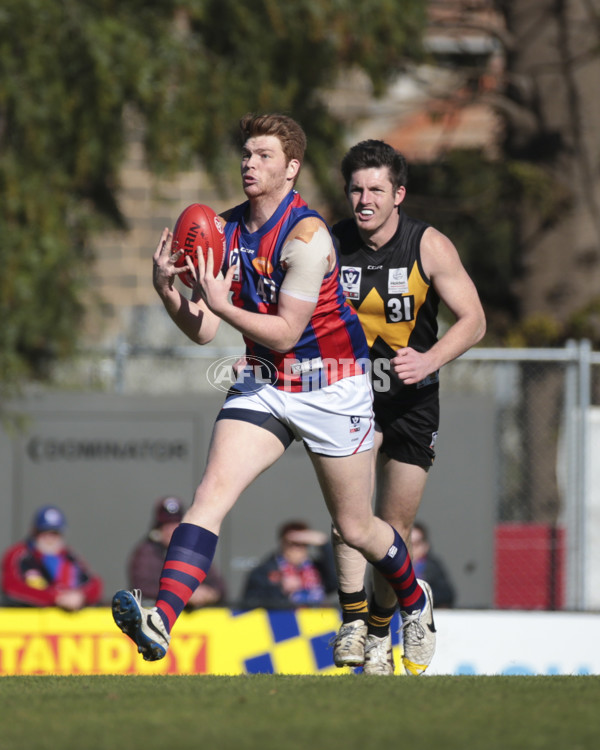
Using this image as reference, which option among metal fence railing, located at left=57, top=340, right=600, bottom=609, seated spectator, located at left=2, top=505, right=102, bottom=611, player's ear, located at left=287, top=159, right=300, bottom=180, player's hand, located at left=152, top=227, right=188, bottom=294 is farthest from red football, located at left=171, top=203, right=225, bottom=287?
metal fence railing, located at left=57, top=340, right=600, bottom=609

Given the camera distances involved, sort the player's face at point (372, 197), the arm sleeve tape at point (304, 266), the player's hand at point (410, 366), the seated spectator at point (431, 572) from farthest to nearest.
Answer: the seated spectator at point (431, 572) < the player's face at point (372, 197) < the player's hand at point (410, 366) < the arm sleeve tape at point (304, 266)

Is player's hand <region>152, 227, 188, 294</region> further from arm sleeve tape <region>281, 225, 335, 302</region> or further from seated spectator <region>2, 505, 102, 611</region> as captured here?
seated spectator <region>2, 505, 102, 611</region>

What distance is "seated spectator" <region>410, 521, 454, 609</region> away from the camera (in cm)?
931

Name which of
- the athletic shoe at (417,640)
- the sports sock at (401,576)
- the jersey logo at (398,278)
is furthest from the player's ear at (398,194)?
the athletic shoe at (417,640)

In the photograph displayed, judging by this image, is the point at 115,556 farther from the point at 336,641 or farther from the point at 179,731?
the point at 179,731

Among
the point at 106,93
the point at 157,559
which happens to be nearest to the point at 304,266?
the point at 157,559

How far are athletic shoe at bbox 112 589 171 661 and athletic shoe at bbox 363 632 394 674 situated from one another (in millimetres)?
1614

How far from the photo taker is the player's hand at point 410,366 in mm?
5168

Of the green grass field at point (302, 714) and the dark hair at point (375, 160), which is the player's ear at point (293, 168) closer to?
the dark hair at point (375, 160)

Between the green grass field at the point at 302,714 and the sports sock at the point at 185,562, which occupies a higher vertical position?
the sports sock at the point at 185,562

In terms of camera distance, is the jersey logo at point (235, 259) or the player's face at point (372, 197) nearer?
the jersey logo at point (235, 259)

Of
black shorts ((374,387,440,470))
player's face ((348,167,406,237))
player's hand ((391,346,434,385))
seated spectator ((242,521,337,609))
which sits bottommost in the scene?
seated spectator ((242,521,337,609))

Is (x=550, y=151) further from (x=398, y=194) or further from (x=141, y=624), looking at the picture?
(x=141, y=624)

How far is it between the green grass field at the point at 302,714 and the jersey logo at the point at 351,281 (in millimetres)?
1781
